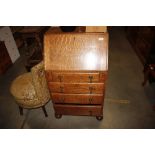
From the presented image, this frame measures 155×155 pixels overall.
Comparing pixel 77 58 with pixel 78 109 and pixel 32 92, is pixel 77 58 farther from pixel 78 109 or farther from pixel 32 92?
pixel 32 92

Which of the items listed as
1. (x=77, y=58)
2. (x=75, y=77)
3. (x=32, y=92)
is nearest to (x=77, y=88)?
(x=75, y=77)

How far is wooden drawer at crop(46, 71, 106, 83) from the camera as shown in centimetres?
201

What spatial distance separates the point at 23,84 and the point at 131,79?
2860 mm

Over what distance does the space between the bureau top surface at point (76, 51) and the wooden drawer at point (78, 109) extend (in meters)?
0.91

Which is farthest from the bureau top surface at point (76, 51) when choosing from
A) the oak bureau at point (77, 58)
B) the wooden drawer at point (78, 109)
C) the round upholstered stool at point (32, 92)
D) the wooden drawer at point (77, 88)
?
the wooden drawer at point (78, 109)

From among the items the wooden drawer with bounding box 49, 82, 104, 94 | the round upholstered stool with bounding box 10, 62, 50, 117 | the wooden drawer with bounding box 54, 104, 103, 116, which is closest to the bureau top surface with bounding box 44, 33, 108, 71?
the wooden drawer with bounding box 49, 82, 104, 94

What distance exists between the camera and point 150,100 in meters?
3.23

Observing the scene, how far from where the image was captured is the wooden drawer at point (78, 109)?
2.56 m

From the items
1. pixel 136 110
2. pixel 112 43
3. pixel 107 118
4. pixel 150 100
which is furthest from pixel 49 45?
pixel 112 43

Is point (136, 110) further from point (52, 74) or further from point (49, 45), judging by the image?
point (49, 45)

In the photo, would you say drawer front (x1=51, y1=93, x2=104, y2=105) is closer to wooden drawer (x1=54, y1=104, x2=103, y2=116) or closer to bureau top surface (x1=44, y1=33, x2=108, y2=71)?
wooden drawer (x1=54, y1=104, x2=103, y2=116)

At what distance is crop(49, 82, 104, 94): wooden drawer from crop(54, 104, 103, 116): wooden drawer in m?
0.40

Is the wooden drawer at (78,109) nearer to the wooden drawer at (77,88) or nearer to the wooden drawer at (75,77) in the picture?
the wooden drawer at (77,88)

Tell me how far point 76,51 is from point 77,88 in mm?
616
